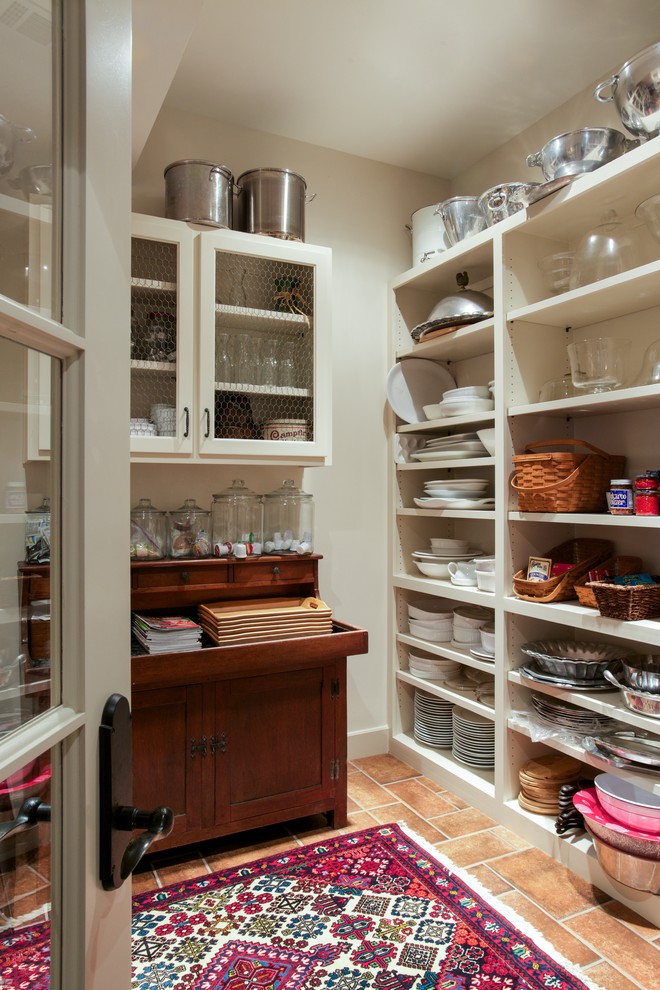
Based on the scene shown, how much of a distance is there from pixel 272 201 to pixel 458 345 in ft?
3.23

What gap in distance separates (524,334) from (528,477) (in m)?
0.57

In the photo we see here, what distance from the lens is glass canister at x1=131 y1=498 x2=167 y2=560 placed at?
2.49m

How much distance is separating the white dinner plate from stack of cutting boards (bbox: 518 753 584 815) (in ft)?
5.17

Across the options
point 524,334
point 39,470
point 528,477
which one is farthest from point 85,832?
point 524,334

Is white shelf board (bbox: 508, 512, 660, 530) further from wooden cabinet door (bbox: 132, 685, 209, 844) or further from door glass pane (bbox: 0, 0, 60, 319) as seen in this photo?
door glass pane (bbox: 0, 0, 60, 319)

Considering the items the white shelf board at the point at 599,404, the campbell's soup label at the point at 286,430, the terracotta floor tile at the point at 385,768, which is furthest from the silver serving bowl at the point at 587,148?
the terracotta floor tile at the point at 385,768

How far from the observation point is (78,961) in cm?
64

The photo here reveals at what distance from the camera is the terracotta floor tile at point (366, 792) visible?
271 centimetres

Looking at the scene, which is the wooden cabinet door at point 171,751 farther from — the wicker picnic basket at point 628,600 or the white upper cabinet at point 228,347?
the wicker picnic basket at point 628,600

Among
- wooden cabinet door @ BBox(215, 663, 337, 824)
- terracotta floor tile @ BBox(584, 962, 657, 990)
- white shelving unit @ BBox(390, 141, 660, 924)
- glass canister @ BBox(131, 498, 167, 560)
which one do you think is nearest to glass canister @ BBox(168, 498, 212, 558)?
glass canister @ BBox(131, 498, 167, 560)

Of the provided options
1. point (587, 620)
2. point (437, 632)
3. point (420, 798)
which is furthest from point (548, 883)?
point (437, 632)

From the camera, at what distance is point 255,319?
2.61m

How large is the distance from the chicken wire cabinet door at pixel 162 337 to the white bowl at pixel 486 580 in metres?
1.23

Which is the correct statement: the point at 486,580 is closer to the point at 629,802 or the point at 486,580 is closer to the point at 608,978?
the point at 629,802
